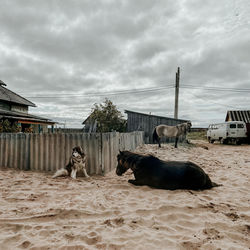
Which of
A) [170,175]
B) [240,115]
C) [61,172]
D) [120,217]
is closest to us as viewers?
[120,217]

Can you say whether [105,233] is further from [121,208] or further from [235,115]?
[235,115]

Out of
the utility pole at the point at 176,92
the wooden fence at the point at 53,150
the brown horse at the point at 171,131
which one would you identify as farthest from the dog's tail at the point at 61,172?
the utility pole at the point at 176,92

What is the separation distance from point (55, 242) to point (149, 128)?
15045 millimetres

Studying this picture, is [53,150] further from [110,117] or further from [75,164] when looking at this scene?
[110,117]

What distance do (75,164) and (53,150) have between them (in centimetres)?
136

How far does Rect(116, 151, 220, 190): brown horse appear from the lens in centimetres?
411

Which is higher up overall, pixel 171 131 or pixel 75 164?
pixel 171 131

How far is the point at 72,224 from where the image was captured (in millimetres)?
2549

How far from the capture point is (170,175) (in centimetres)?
415

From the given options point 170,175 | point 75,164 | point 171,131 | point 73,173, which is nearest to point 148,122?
point 171,131

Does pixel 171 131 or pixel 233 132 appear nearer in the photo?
pixel 171 131

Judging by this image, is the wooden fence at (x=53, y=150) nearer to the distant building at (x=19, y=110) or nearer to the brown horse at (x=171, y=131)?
the brown horse at (x=171, y=131)

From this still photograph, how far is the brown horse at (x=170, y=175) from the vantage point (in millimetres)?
4113

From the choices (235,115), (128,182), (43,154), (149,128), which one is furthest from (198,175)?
(235,115)
